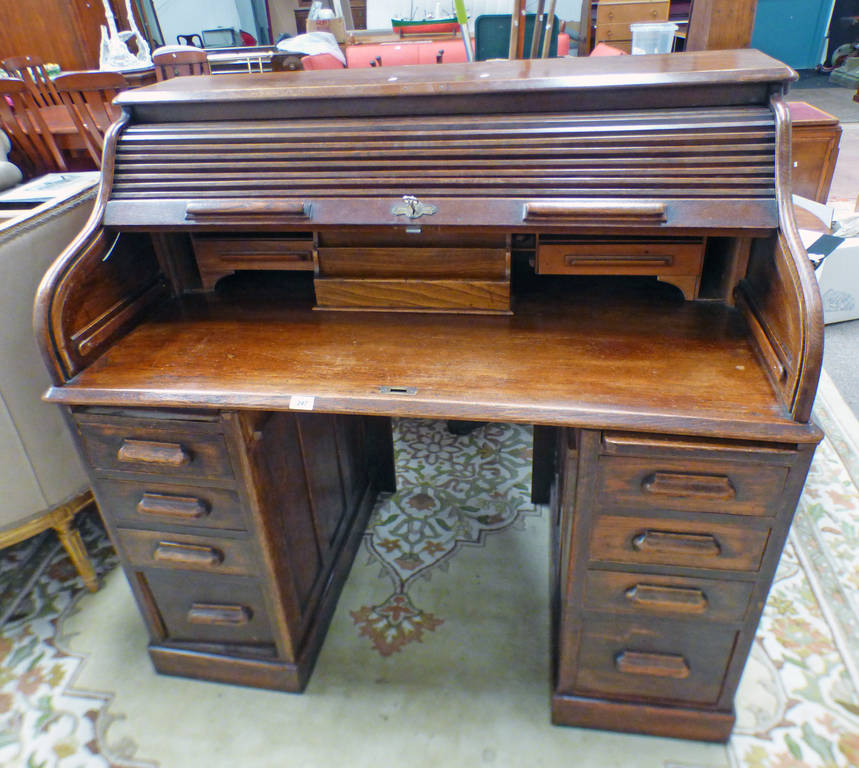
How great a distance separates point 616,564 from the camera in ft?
4.04

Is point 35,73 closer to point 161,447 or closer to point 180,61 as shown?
point 180,61

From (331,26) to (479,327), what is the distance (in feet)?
18.3

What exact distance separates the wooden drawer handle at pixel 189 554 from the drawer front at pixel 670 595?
779mm

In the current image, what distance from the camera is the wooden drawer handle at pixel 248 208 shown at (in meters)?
1.24

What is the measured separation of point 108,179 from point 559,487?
1.29 m

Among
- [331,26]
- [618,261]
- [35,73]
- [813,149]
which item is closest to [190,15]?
[331,26]

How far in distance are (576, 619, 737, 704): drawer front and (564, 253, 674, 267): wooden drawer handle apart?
28.4 inches

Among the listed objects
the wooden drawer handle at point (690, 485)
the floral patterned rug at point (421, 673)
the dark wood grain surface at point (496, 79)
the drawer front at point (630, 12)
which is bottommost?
the floral patterned rug at point (421, 673)

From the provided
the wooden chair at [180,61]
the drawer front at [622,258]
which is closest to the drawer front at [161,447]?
the drawer front at [622,258]

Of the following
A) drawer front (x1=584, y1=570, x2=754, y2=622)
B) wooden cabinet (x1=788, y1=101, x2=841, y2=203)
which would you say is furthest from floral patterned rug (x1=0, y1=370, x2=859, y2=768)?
wooden cabinet (x1=788, y1=101, x2=841, y2=203)

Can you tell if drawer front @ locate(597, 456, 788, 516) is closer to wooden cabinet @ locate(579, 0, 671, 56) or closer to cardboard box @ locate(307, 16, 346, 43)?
cardboard box @ locate(307, 16, 346, 43)

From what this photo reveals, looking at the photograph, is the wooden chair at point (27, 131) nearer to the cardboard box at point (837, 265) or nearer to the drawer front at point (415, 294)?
the drawer front at point (415, 294)

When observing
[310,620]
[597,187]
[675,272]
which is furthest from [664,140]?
[310,620]

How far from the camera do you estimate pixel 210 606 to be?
1.49 metres
